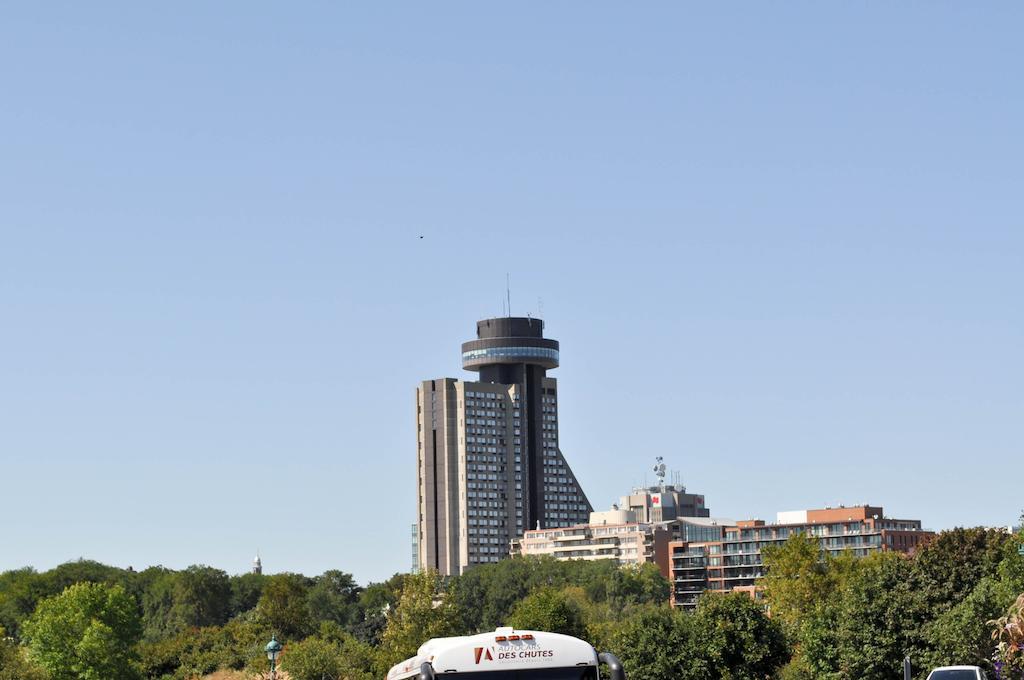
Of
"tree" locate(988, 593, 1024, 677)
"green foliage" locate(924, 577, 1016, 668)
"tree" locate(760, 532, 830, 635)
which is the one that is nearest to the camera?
"tree" locate(988, 593, 1024, 677)

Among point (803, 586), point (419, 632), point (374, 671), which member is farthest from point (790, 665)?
point (803, 586)

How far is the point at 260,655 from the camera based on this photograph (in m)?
139

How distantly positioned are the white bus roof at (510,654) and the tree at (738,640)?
49.0 meters

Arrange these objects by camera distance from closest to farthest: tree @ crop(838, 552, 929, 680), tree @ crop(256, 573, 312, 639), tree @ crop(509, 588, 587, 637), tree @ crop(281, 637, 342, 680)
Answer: tree @ crop(838, 552, 929, 680), tree @ crop(509, 588, 587, 637), tree @ crop(281, 637, 342, 680), tree @ crop(256, 573, 312, 639)

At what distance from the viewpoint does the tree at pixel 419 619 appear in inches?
3748

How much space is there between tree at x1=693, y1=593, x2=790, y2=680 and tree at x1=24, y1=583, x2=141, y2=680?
54.6m

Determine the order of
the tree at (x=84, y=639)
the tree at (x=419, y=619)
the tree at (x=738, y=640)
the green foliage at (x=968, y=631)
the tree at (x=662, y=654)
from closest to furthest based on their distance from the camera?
1. the green foliage at (x=968, y=631)
2. the tree at (x=662, y=654)
3. the tree at (x=738, y=640)
4. the tree at (x=419, y=619)
5. the tree at (x=84, y=639)

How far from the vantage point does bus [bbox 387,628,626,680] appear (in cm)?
2609

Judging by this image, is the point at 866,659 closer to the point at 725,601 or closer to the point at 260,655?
the point at 725,601

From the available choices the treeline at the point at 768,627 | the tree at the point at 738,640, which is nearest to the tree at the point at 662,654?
the treeline at the point at 768,627

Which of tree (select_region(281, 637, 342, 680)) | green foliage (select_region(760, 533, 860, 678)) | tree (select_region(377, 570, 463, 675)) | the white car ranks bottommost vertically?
tree (select_region(281, 637, 342, 680))

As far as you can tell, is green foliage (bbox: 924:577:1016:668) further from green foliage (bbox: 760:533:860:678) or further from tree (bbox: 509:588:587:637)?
green foliage (bbox: 760:533:860:678)

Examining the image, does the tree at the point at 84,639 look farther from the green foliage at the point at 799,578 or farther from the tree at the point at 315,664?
the green foliage at the point at 799,578

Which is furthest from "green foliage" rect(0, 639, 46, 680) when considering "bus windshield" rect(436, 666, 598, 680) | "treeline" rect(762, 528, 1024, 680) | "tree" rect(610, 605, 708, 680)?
"bus windshield" rect(436, 666, 598, 680)
